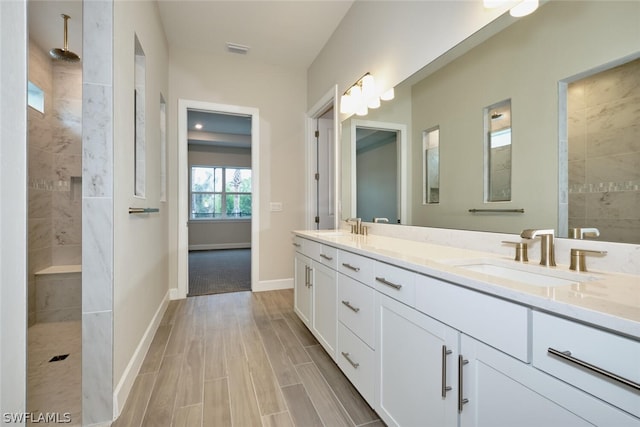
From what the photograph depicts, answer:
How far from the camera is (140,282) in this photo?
1987 mm

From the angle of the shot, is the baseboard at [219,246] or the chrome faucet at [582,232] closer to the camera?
the chrome faucet at [582,232]

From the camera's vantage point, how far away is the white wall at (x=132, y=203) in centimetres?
149

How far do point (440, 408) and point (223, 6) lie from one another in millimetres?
3398

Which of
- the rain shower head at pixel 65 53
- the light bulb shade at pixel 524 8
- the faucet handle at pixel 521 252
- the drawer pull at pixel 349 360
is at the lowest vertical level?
the drawer pull at pixel 349 360

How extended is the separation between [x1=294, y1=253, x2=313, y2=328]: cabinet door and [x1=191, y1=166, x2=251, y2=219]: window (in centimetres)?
581

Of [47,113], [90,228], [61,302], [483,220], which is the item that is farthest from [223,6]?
[61,302]

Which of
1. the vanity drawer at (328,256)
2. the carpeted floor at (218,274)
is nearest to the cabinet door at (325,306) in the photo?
the vanity drawer at (328,256)

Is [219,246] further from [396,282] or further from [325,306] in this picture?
[396,282]

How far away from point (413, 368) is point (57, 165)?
11.6 feet

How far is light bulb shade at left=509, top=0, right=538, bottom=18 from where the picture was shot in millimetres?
1192

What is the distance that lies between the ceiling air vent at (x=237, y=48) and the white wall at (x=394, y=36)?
0.96 metres

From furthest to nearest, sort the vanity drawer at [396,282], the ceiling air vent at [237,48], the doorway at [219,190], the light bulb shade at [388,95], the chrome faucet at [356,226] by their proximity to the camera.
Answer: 1. the doorway at [219,190]
2. the ceiling air vent at [237,48]
3. the chrome faucet at [356,226]
4. the light bulb shade at [388,95]
5. the vanity drawer at [396,282]

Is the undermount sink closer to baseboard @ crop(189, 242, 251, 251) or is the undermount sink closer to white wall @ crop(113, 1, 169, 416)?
white wall @ crop(113, 1, 169, 416)

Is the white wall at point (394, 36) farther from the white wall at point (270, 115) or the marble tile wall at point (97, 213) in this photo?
the marble tile wall at point (97, 213)
